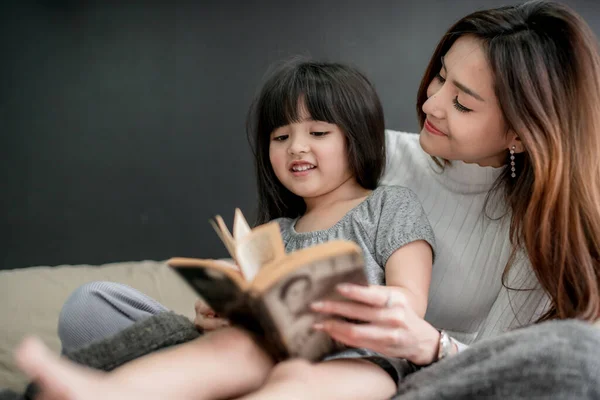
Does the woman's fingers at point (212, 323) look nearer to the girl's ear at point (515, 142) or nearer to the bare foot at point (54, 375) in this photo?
the bare foot at point (54, 375)

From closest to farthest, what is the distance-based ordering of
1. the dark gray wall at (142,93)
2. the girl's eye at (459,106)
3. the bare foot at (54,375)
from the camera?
the bare foot at (54,375), the girl's eye at (459,106), the dark gray wall at (142,93)

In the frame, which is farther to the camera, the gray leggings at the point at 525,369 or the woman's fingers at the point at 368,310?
the woman's fingers at the point at 368,310

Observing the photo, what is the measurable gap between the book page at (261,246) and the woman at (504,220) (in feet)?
0.32

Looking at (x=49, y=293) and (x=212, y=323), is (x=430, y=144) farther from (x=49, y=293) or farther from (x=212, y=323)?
(x=49, y=293)

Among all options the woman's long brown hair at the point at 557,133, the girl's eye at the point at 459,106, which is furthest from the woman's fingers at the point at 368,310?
the girl's eye at the point at 459,106

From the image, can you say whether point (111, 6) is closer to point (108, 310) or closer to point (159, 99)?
point (159, 99)

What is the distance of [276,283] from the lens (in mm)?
688

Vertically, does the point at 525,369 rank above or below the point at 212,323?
above

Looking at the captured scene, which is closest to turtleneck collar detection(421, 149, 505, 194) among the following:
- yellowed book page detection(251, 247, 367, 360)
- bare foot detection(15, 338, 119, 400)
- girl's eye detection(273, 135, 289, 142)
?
girl's eye detection(273, 135, 289, 142)

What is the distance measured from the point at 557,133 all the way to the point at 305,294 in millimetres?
602

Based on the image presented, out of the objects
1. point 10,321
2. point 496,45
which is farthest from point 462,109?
point 10,321

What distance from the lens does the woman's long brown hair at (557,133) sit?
1.03 m

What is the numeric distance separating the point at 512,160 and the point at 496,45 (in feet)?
0.76

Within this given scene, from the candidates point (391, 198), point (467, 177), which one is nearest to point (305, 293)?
point (391, 198)
